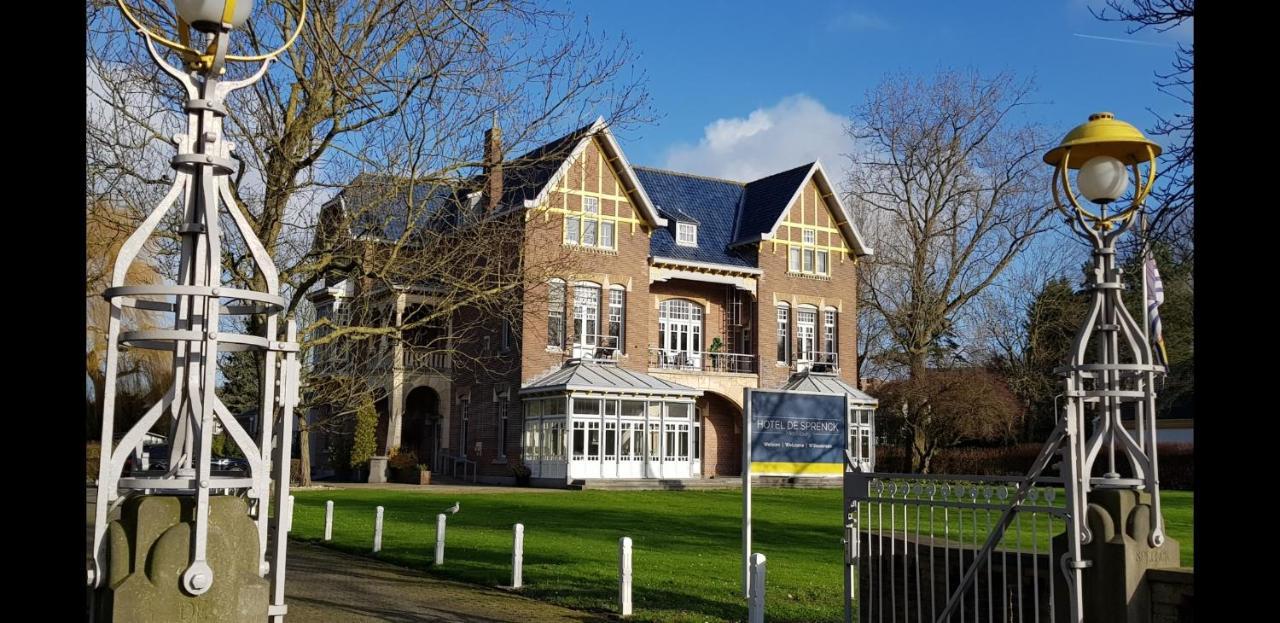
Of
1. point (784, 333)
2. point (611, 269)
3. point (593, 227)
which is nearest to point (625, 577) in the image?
point (593, 227)

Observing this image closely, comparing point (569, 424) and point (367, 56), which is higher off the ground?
point (367, 56)

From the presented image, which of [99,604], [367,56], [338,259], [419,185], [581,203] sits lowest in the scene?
[99,604]

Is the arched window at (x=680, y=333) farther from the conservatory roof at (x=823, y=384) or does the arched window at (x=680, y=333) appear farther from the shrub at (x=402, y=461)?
the shrub at (x=402, y=461)

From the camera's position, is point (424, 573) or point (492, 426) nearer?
point (424, 573)

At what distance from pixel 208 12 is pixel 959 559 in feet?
21.0

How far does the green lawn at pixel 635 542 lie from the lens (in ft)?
40.3

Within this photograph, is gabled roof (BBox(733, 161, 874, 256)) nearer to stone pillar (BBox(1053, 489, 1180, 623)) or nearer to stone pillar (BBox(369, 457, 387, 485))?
stone pillar (BBox(369, 457, 387, 485))

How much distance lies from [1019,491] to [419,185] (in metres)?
11.4

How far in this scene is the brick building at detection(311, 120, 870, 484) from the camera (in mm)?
39156

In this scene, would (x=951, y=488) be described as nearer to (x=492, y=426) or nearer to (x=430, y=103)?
(x=430, y=103)

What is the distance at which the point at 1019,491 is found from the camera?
753 centimetres

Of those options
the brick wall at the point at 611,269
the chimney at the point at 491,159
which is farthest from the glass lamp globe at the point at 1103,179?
the brick wall at the point at 611,269

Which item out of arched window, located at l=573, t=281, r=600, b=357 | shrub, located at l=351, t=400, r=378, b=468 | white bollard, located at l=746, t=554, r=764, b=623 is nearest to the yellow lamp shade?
white bollard, located at l=746, t=554, r=764, b=623

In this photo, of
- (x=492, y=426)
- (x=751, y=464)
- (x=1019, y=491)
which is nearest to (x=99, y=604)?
(x=1019, y=491)
